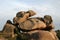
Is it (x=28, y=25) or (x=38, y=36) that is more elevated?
(x=28, y=25)

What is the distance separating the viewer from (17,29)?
39.5 metres

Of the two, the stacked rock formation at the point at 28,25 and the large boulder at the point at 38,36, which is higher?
the stacked rock formation at the point at 28,25

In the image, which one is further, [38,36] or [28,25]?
[28,25]

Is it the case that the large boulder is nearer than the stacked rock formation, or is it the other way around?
the large boulder

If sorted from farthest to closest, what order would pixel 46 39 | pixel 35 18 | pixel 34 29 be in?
pixel 35 18 < pixel 34 29 < pixel 46 39

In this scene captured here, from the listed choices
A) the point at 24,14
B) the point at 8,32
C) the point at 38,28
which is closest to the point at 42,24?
the point at 38,28

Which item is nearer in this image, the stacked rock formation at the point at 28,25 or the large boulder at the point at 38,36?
the large boulder at the point at 38,36

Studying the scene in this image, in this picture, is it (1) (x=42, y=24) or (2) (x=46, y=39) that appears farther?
(1) (x=42, y=24)

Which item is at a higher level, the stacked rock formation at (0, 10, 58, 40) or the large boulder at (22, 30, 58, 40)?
the stacked rock formation at (0, 10, 58, 40)

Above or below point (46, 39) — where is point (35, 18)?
above

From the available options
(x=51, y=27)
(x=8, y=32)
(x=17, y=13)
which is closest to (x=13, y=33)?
(x=8, y=32)

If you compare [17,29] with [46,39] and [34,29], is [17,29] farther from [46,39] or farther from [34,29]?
[46,39]

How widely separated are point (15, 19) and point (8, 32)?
2728 millimetres

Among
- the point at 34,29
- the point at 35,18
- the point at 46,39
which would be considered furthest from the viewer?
the point at 35,18
